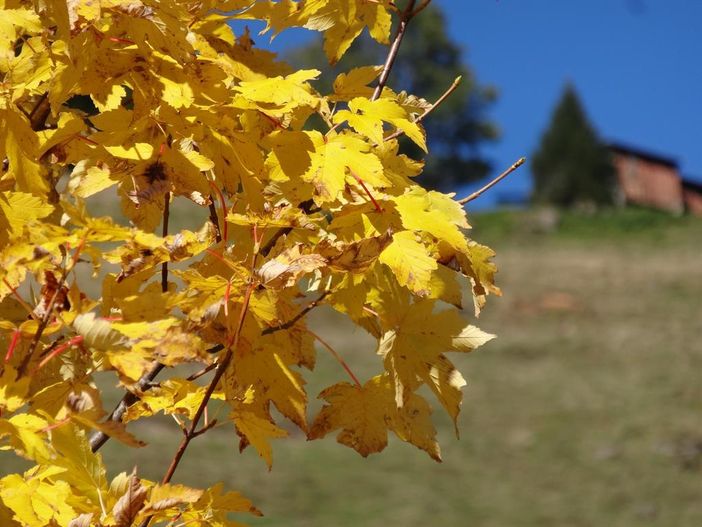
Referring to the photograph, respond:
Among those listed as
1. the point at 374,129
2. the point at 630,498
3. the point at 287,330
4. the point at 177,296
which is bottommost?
the point at 630,498

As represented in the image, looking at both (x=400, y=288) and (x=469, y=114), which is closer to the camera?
(x=400, y=288)

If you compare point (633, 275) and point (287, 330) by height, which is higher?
point (287, 330)

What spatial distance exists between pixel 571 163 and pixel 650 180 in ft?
24.3

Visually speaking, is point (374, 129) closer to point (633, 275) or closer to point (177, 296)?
point (177, 296)

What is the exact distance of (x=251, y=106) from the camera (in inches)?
51.8

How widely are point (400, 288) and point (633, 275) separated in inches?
709

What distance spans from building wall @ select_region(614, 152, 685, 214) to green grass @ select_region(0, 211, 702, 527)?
28.5 metres

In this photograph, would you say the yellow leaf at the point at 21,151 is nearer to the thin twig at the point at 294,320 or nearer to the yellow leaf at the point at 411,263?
the thin twig at the point at 294,320

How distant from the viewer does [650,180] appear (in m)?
46.8

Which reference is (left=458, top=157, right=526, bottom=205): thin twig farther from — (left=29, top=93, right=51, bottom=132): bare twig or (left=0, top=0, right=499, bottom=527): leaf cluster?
(left=29, top=93, right=51, bottom=132): bare twig

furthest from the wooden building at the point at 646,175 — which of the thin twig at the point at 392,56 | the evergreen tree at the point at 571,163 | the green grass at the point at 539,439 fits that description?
the thin twig at the point at 392,56

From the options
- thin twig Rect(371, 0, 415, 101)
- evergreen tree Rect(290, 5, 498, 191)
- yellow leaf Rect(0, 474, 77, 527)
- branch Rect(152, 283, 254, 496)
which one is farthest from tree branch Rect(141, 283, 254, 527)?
evergreen tree Rect(290, 5, 498, 191)

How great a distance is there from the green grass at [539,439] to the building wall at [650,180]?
93.5ft

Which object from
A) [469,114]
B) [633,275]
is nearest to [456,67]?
[469,114]
